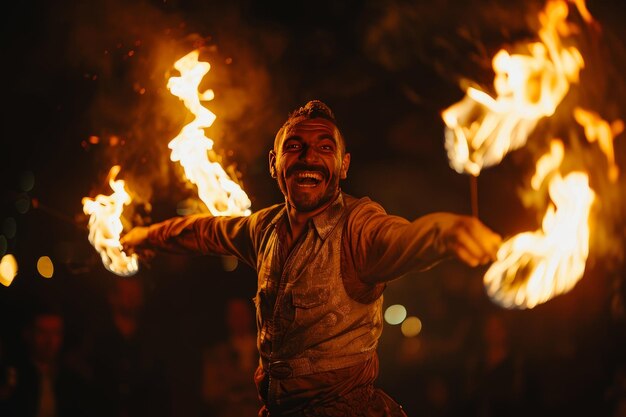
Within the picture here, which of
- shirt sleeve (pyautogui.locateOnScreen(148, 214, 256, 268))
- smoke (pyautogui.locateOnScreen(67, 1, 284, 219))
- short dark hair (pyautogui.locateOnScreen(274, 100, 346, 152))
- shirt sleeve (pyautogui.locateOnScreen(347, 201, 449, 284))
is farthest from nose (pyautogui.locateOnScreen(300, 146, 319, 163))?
smoke (pyautogui.locateOnScreen(67, 1, 284, 219))

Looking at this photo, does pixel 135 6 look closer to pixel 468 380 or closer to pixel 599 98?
pixel 599 98

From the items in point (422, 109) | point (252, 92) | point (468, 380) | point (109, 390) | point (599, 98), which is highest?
point (252, 92)

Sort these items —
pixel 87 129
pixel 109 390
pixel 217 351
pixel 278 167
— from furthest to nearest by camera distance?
pixel 87 129
pixel 217 351
pixel 109 390
pixel 278 167

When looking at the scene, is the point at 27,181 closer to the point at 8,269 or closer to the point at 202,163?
the point at 8,269

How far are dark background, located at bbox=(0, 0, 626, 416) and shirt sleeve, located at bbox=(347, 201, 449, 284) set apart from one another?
2359 mm

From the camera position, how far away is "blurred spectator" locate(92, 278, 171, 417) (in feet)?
17.2

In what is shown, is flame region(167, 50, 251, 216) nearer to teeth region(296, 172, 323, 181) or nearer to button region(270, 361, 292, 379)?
teeth region(296, 172, 323, 181)

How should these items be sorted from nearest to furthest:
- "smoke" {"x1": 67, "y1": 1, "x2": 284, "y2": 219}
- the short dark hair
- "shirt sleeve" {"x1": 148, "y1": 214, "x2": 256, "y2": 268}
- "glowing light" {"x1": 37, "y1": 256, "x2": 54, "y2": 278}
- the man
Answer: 1. the man
2. the short dark hair
3. "shirt sleeve" {"x1": 148, "y1": 214, "x2": 256, "y2": 268}
4. "smoke" {"x1": 67, "y1": 1, "x2": 284, "y2": 219}
5. "glowing light" {"x1": 37, "y1": 256, "x2": 54, "y2": 278}

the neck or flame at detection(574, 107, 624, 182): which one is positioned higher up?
flame at detection(574, 107, 624, 182)

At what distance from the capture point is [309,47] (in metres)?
6.14

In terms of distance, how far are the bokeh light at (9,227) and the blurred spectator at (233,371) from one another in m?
2.64

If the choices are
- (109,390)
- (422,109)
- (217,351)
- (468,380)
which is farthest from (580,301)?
(109,390)

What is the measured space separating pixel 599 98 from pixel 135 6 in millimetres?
3736

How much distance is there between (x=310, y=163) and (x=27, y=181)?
415 cm
